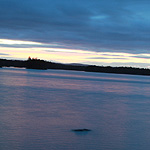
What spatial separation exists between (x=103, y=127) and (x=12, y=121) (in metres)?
3.87

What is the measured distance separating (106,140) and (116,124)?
9.48 ft

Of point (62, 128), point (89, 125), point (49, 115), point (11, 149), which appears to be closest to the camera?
point (11, 149)

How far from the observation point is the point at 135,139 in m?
10.1

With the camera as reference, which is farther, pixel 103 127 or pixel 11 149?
pixel 103 127

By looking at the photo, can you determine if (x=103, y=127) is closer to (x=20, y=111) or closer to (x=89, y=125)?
(x=89, y=125)

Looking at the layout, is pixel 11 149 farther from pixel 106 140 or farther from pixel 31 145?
pixel 106 140

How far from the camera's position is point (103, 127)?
1187 cm

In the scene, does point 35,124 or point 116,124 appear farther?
point 116,124

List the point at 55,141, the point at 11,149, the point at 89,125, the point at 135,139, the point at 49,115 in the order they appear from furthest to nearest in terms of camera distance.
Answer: the point at 49,115
the point at 89,125
the point at 135,139
the point at 55,141
the point at 11,149

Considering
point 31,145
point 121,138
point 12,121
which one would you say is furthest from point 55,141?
point 12,121

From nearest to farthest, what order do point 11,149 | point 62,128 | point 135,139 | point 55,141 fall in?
point 11,149
point 55,141
point 135,139
point 62,128

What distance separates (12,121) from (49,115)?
2.44 metres

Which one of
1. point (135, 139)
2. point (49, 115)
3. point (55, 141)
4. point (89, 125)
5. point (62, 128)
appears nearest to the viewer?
point (55, 141)

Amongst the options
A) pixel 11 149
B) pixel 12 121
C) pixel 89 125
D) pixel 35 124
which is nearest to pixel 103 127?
pixel 89 125
